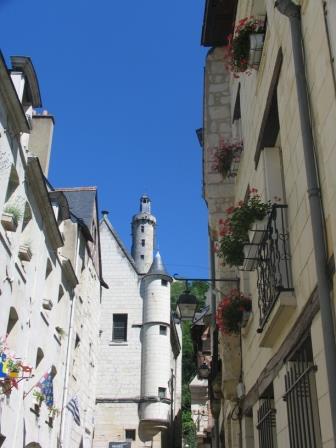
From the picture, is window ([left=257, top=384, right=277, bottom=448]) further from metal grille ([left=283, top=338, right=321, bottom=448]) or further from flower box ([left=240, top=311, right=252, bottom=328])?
flower box ([left=240, top=311, right=252, bottom=328])

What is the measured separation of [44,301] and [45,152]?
15.0 feet

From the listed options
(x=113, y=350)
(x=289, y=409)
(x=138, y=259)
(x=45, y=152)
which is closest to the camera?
(x=289, y=409)

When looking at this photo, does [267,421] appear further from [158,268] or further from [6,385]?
[158,268]

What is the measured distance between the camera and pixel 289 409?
530cm

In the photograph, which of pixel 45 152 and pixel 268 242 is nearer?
pixel 268 242

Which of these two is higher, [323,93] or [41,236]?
[41,236]

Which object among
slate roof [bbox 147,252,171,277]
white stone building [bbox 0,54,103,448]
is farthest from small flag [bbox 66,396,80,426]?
slate roof [bbox 147,252,171,277]

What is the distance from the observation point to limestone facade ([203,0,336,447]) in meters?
4.38

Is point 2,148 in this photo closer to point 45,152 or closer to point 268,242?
point 45,152

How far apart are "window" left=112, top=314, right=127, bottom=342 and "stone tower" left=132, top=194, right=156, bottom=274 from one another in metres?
36.1

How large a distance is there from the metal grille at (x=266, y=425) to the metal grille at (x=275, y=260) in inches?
48.5

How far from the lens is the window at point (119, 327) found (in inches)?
1187

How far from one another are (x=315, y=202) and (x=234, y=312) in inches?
170

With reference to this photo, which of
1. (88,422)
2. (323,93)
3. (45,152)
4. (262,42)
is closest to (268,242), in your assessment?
(323,93)
